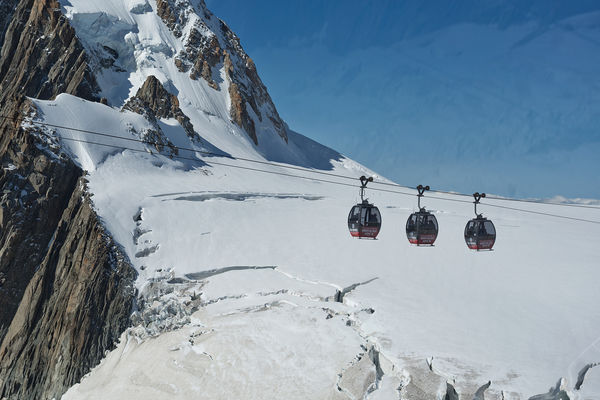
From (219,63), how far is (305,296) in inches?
2210

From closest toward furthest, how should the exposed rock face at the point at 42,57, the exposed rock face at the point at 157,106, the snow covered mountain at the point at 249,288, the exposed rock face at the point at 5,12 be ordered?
the snow covered mountain at the point at 249,288
the exposed rock face at the point at 157,106
the exposed rock face at the point at 42,57
the exposed rock face at the point at 5,12

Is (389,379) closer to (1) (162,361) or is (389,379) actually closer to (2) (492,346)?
(2) (492,346)

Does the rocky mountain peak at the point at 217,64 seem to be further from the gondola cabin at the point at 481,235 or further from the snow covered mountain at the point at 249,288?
the gondola cabin at the point at 481,235

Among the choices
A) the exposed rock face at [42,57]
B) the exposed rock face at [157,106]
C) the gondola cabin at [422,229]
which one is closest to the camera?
the gondola cabin at [422,229]

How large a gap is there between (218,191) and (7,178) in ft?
44.4

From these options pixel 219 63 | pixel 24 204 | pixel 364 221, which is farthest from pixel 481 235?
pixel 219 63

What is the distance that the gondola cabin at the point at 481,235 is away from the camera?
878 inches

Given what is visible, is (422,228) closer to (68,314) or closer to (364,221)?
(364,221)

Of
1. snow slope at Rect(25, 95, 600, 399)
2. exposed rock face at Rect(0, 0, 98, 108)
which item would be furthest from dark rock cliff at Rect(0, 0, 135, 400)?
exposed rock face at Rect(0, 0, 98, 108)

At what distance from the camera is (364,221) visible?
847 inches

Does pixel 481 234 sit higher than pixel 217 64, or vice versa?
pixel 217 64

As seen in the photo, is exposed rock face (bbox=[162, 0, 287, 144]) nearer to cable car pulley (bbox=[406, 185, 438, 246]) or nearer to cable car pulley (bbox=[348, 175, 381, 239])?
cable car pulley (bbox=[348, 175, 381, 239])

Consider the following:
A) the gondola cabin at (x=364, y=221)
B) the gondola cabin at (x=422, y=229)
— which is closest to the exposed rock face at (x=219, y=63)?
the gondola cabin at (x=364, y=221)

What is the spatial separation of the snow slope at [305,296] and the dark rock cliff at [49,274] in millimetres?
1178
